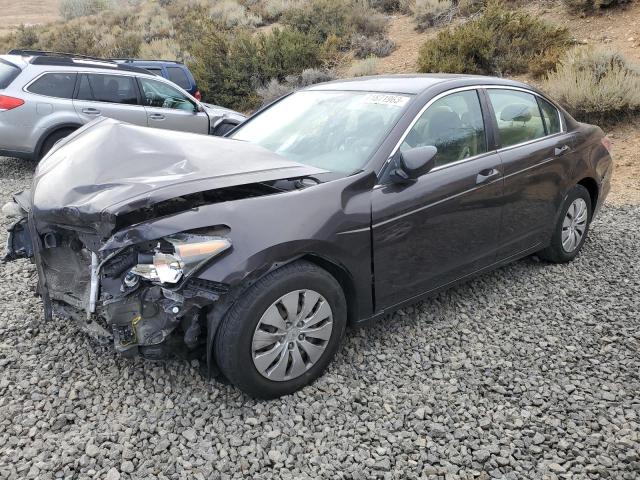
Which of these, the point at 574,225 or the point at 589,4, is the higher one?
the point at 589,4

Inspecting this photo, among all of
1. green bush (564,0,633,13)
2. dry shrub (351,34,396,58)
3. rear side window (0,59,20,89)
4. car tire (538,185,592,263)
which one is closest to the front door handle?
car tire (538,185,592,263)

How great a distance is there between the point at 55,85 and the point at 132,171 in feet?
19.8

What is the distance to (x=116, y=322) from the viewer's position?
8.42 feet

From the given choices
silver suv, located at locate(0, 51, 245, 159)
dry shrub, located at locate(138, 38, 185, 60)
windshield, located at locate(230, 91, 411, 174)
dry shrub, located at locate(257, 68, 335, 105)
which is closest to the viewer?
windshield, located at locate(230, 91, 411, 174)

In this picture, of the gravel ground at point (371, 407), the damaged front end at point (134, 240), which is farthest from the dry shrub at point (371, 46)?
the damaged front end at point (134, 240)

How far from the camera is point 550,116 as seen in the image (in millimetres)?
4465

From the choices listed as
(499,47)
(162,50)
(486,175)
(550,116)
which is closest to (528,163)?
(486,175)

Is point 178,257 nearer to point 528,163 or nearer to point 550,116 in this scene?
point 528,163

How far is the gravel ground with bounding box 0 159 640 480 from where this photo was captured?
2469 millimetres

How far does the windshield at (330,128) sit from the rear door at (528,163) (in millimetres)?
1000

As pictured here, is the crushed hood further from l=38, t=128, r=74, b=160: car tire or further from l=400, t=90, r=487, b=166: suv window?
l=38, t=128, r=74, b=160: car tire

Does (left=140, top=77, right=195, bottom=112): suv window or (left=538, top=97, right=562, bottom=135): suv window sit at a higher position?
(left=538, top=97, right=562, bottom=135): suv window

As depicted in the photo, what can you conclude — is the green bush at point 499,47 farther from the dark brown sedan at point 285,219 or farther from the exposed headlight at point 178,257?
the exposed headlight at point 178,257

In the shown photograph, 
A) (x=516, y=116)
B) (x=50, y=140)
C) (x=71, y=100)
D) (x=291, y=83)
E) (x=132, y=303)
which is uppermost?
(x=516, y=116)
